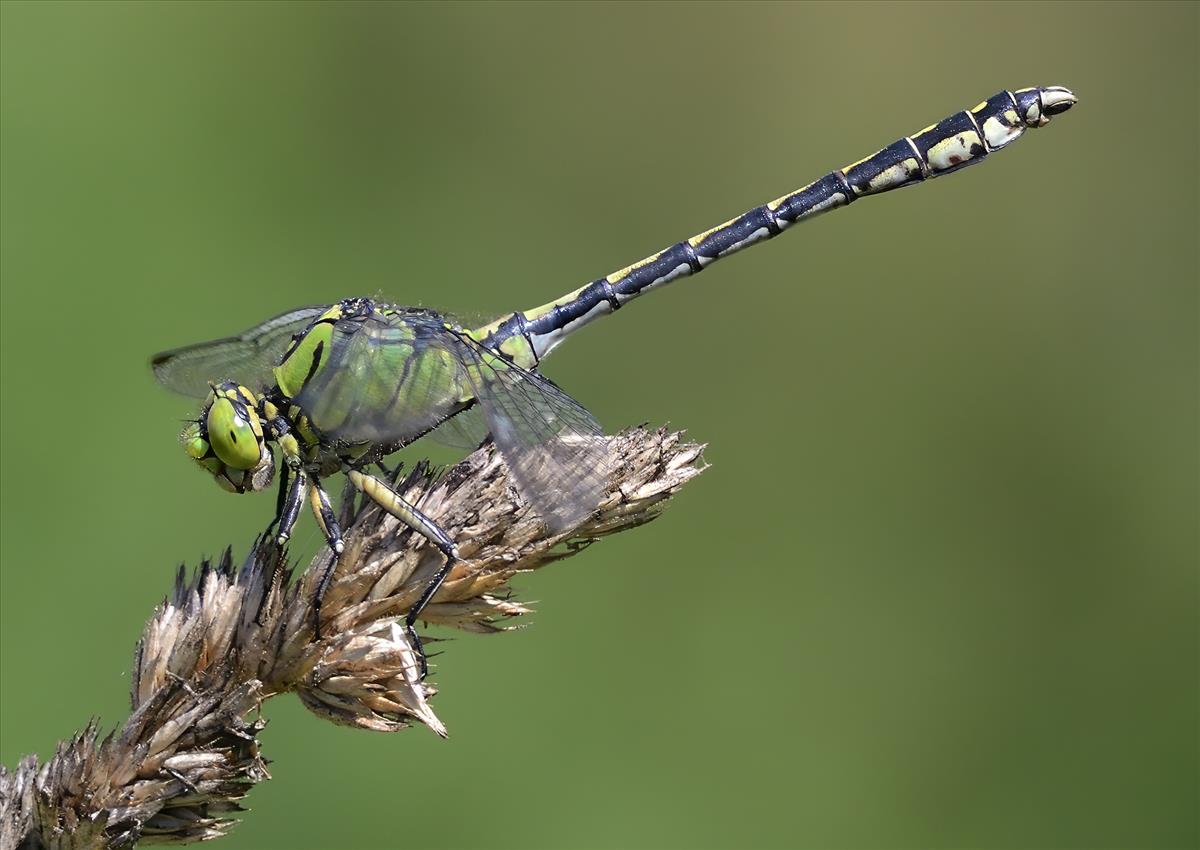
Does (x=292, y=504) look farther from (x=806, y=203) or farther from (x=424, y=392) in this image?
(x=806, y=203)

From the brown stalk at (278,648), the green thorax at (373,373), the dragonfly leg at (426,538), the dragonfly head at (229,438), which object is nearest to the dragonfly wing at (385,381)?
the green thorax at (373,373)

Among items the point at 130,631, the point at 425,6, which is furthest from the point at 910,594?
the point at 425,6

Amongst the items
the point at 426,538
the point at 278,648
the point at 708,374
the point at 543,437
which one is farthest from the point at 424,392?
the point at 708,374

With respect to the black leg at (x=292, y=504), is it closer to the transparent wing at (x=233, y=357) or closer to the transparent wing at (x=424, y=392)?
the transparent wing at (x=424, y=392)

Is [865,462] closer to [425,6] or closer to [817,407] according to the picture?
[817,407]

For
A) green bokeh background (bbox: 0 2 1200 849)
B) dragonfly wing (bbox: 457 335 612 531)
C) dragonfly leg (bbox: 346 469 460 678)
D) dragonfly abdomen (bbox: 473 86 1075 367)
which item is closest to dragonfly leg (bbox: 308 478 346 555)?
dragonfly leg (bbox: 346 469 460 678)

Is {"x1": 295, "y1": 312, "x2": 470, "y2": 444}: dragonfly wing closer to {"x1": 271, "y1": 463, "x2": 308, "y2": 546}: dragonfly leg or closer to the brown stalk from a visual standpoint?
{"x1": 271, "y1": 463, "x2": 308, "y2": 546}: dragonfly leg

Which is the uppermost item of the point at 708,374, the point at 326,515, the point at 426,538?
the point at 708,374
